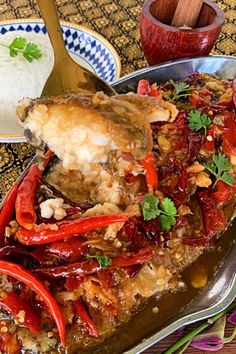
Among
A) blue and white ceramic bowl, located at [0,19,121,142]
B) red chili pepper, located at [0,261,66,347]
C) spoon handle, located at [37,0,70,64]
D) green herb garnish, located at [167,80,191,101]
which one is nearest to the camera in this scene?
red chili pepper, located at [0,261,66,347]

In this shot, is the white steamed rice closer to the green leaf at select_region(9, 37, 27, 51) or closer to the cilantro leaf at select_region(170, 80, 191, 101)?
the green leaf at select_region(9, 37, 27, 51)

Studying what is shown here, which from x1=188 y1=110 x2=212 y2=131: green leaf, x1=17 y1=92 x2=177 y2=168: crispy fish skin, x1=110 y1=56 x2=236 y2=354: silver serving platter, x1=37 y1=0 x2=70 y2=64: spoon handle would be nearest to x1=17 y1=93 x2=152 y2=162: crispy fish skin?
x1=17 y1=92 x2=177 y2=168: crispy fish skin

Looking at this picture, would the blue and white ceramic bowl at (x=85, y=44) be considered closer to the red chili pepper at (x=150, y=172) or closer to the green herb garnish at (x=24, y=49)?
the green herb garnish at (x=24, y=49)

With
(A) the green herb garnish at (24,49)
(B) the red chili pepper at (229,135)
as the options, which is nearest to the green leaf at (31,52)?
(A) the green herb garnish at (24,49)

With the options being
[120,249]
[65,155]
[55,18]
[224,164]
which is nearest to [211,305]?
[120,249]

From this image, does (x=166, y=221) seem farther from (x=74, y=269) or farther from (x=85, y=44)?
(x=85, y=44)

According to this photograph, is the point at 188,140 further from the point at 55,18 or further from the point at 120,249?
the point at 55,18

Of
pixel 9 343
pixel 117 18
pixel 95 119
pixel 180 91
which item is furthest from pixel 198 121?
pixel 117 18
